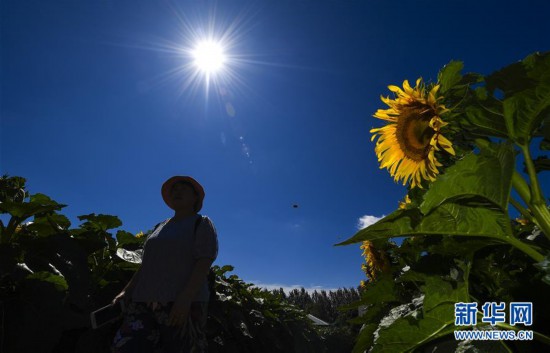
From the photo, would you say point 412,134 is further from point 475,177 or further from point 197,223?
point 197,223

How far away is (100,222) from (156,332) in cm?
107

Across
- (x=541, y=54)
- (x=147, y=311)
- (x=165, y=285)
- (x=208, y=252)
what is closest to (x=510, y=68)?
(x=541, y=54)

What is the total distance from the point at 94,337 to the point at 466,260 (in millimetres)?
2399

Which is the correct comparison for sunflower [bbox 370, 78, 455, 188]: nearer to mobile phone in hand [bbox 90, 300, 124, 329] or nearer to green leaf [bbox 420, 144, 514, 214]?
green leaf [bbox 420, 144, 514, 214]

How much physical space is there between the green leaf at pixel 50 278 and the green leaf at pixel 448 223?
1.68 m

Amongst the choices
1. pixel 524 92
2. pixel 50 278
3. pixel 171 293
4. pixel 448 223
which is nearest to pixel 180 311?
pixel 171 293

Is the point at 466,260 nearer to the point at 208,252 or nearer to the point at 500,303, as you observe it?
the point at 500,303

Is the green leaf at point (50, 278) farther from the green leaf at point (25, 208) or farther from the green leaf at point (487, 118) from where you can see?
the green leaf at point (487, 118)

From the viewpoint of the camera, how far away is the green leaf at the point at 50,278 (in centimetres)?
186

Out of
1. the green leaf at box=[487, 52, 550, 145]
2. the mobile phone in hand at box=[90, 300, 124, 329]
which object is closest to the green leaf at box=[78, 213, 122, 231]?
the mobile phone in hand at box=[90, 300, 124, 329]

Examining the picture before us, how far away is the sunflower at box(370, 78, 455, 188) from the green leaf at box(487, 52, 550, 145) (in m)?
0.27

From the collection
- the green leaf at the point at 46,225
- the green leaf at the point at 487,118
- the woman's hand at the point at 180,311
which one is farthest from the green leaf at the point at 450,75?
the green leaf at the point at 46,225

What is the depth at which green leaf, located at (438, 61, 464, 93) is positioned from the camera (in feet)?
4.17

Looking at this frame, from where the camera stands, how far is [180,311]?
7.23 feet
